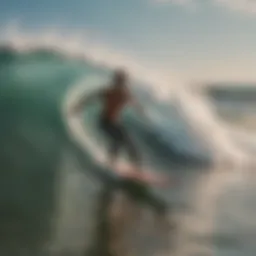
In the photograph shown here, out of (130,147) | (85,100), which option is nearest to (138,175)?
(130,147)

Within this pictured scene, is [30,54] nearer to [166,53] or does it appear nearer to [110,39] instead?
[110,39]

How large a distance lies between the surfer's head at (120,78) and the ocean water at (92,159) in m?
0.02

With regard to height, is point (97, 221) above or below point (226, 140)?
below

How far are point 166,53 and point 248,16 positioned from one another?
0.18 m

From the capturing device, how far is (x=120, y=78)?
109 cm

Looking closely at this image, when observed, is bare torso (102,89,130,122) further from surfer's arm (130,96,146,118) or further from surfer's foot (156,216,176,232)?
surfer's foot (156,216,176,232)

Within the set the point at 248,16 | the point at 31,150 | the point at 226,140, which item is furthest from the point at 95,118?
the point at 248,16

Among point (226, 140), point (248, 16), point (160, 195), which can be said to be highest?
point (248, 16)

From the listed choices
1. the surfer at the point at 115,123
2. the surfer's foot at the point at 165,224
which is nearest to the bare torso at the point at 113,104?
the surfer at the point at 115,123

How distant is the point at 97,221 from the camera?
42.1 inches

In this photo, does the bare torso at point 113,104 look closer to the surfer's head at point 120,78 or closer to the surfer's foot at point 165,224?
the surfer's head at point 120,78

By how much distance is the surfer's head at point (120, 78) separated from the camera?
1.09 meters

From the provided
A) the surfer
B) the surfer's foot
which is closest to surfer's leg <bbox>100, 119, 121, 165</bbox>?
the surfer

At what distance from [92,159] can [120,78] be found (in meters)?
0.16
